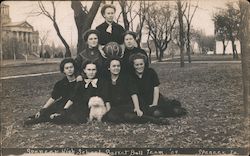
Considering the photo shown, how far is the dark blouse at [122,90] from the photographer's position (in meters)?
4.75

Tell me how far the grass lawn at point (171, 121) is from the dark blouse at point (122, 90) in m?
A: 0.29

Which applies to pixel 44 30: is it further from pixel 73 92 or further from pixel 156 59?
pixel 156 59

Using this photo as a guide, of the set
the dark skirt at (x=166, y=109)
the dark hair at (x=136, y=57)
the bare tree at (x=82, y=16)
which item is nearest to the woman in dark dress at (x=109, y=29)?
the bare tree at (x=82, y=16)

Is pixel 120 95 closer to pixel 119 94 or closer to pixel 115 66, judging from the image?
pixel 119 94

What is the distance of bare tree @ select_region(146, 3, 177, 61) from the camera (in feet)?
15.6

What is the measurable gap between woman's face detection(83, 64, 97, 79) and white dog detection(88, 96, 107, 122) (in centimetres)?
27

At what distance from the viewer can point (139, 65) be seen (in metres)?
4.74

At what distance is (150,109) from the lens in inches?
185

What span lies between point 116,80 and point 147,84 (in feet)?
1.24

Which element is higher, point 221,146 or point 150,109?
point 150,109

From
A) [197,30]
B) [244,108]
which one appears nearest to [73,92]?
[197,30]

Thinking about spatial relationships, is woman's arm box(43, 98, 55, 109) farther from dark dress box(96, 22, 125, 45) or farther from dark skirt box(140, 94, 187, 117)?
dark skirt box(140, 94, 187, 117)

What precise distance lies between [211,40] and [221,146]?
126cm

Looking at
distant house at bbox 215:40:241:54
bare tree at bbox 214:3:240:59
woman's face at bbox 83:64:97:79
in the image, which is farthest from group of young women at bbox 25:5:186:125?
bare tree at bbox 214:3:240:59
